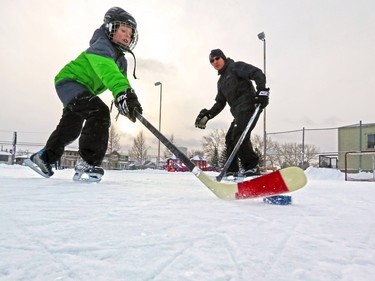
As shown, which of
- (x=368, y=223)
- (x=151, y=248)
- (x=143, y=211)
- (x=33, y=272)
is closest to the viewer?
(x=33, y=272)

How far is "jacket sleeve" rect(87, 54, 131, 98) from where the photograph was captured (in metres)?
2.58

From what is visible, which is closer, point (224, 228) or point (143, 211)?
point (224, 228)

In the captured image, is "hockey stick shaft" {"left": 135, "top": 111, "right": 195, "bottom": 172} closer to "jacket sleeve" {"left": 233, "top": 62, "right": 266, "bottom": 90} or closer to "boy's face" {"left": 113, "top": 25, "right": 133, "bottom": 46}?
"boy's face" {"left": 113, "top": 25, "right": 133, "bottom": 46}

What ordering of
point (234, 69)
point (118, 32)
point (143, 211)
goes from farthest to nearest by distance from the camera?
point (234, 69), point (118, 32), point (143, 211)

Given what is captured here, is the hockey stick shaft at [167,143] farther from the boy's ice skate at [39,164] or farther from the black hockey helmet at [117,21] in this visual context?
the boy's ice skate at [39,164]

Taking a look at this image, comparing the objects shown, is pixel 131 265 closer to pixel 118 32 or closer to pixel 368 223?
pixel 368 223

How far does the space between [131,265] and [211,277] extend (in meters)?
0.18

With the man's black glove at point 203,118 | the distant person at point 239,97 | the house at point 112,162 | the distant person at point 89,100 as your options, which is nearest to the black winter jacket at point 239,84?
the distant person at point 239,97

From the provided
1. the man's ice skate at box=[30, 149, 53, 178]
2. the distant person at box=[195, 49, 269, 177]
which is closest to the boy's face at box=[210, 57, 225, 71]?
the distant person at box=[195, 49, 269, 177]

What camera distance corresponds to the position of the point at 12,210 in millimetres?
1306

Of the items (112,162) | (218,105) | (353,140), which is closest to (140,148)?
(112,162)

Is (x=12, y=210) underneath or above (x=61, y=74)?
underneath

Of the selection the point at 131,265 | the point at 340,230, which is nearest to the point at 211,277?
the point at 131,265

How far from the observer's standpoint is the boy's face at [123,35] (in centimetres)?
313
